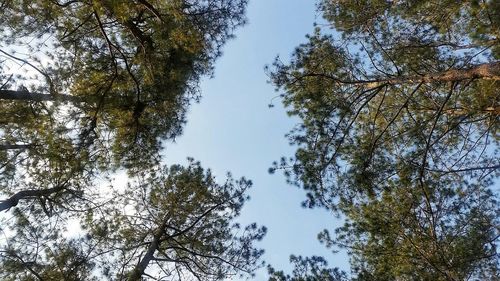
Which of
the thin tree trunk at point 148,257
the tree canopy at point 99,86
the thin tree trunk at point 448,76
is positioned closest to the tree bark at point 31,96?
the tree canopy at point 99,86

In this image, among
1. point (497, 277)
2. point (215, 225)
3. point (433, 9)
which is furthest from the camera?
point (215, 225)

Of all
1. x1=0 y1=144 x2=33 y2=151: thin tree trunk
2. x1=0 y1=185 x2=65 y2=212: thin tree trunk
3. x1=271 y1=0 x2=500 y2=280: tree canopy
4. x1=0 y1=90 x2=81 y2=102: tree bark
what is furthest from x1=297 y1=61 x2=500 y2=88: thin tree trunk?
x1=0 y1=144 x2=33 y2=151: thin tree trunk

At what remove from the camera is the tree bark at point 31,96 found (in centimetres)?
625

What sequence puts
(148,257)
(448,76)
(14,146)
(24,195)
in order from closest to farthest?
(448,76) < (24,195) < (14,146) < (148,257)

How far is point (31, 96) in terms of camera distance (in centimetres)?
652

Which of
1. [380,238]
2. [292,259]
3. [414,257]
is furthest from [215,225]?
[414,257]

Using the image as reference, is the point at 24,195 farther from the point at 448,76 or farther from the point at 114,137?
the point at 448,76

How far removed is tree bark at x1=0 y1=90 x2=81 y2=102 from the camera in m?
6.25

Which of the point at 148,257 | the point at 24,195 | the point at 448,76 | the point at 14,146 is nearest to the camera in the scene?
the point at 448,76

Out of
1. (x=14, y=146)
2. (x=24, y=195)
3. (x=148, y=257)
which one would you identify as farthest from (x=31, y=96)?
(x=148, y=257)

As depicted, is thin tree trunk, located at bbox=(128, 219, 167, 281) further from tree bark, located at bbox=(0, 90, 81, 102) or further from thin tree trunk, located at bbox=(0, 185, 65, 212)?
tree bark, located at bbox=(0, 90, 81, 102)

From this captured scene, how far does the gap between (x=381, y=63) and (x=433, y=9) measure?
120 cm

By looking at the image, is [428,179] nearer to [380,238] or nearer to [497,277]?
[380,238]

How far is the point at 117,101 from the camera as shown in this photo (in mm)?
7562
